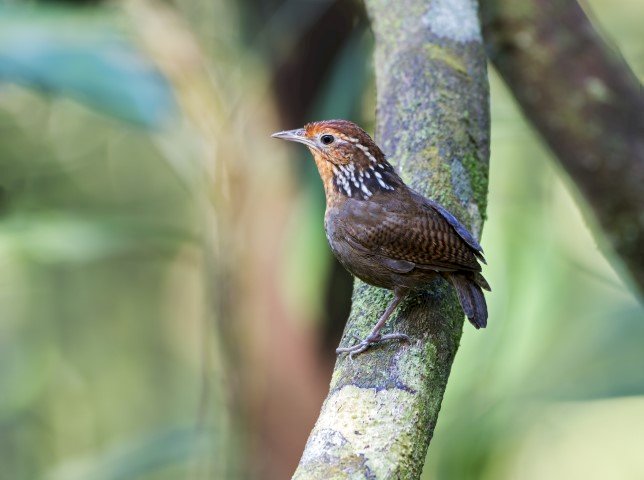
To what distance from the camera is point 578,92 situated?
306cm

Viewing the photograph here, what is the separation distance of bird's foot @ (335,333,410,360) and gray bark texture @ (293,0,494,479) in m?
0.02

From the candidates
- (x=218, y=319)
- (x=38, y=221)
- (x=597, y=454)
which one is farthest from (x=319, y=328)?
(x=597, y=454)

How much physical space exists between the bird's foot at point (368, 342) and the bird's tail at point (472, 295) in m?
0.25

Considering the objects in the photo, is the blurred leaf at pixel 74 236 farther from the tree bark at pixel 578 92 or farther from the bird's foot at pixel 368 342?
the bird's foot at pixel 368 342

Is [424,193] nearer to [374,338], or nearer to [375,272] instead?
[375,272]

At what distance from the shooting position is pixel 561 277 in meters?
3.89

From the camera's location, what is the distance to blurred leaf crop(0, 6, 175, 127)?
118 inches

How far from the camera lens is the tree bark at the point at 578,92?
10.0 feet

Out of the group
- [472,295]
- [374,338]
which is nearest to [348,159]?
[472,295]

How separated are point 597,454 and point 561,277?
3390 mm

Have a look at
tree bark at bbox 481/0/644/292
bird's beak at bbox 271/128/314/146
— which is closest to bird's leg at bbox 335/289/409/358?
bird's beak at bbox 271/128/314/146

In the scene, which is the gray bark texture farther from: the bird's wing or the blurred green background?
the blurred green background

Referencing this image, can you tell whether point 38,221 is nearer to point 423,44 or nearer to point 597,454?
point 423,44

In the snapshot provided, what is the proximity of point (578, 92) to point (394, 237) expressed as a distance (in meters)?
1.13
